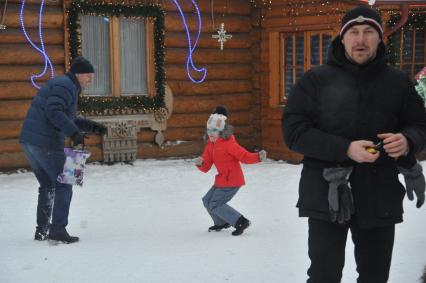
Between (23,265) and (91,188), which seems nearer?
(23,265)

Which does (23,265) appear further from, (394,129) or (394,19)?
(394,19)

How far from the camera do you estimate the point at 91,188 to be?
350 inches

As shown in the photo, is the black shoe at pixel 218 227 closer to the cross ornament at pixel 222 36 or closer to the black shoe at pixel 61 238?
the black shoe at pixel 61 238

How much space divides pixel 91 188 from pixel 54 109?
343 cm

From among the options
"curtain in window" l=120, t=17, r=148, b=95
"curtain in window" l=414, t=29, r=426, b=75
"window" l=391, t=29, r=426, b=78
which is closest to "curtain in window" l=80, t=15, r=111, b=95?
"curtain in window" l=120, t=17, r=148, b=95

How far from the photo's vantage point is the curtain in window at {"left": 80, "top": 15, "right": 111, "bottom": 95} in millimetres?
10789

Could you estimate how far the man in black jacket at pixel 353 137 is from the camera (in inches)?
120

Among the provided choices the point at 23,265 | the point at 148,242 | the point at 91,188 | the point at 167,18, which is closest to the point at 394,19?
the point at 167,18

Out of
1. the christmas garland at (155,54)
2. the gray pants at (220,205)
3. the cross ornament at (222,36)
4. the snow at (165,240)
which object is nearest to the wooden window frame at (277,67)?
the cross ornament at (222,36)

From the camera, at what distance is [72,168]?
582 cm

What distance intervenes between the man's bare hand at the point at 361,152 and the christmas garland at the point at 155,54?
8.25 metres

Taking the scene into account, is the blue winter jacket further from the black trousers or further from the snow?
the black trousers

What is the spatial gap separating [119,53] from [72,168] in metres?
5.57

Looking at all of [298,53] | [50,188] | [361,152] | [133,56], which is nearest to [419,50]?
[298,53]
